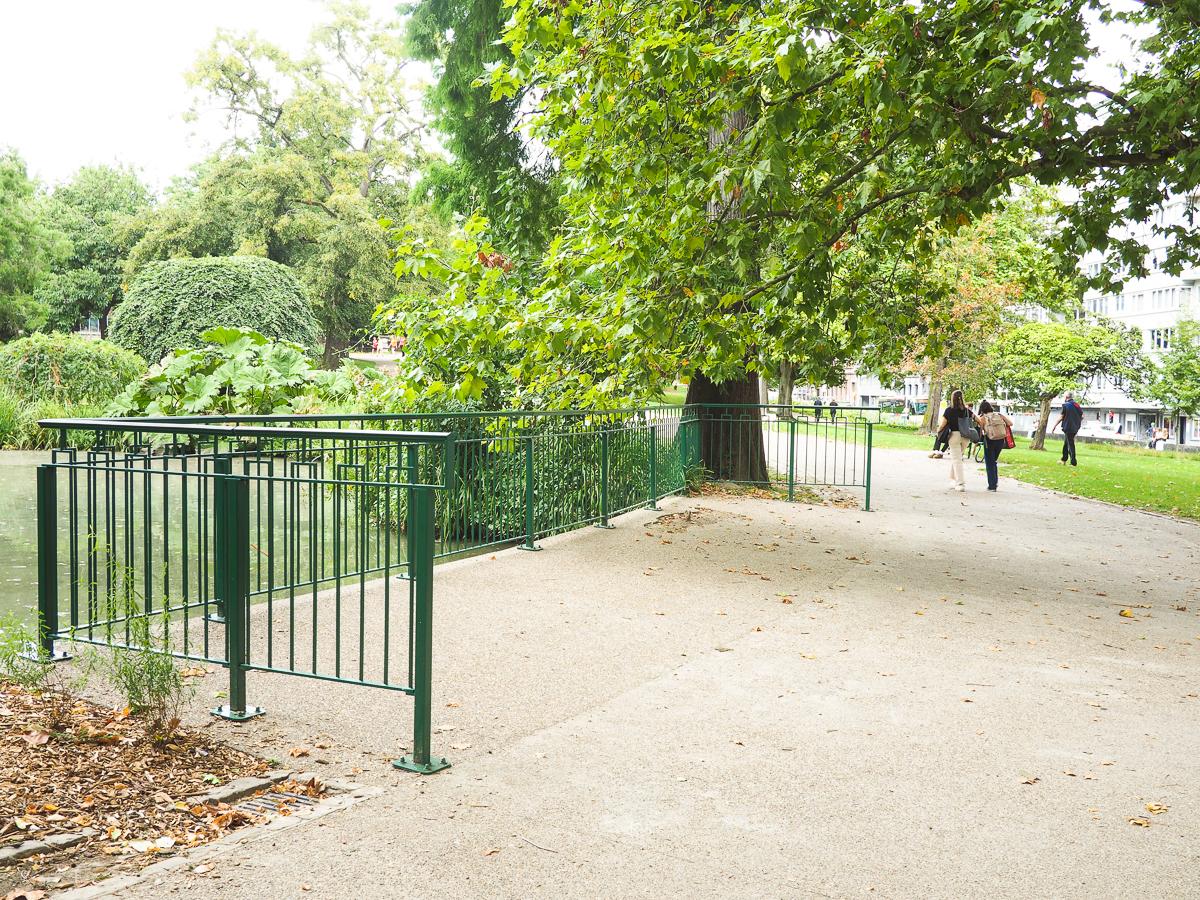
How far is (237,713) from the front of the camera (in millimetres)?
5422

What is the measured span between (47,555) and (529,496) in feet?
17.6

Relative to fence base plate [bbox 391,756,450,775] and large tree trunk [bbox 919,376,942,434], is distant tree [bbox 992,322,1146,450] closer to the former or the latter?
large tree trunk [bbox 919,376,942,434]

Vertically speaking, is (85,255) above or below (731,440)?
above

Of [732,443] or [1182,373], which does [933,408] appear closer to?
[1182,373]

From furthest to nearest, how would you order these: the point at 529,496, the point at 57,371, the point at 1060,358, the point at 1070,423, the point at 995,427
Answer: the point at 1060,358, the point at 1070,423, the point at 57,371, the point at 995,427, the point at 529,496

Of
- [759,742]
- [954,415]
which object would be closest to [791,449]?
[954,415]

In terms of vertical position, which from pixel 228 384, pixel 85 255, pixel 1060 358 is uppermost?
pixel 85 255

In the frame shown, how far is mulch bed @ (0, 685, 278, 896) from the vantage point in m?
3.99

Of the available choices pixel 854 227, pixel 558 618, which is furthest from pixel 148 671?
pixel 854 227

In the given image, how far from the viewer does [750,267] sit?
10594mm

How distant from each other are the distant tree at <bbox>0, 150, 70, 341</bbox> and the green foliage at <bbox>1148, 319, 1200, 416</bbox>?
5259 cm

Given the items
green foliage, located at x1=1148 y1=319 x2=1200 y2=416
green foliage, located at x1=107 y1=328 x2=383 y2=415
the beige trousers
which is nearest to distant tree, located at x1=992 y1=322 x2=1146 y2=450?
green foliage, located at x1=1148 y1=319 x2=1200 y2=416

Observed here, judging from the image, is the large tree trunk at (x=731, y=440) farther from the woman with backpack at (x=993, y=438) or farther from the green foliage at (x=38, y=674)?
the green foliage at (x=38, y=674)

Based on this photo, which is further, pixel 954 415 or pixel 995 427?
pixel 995 427
